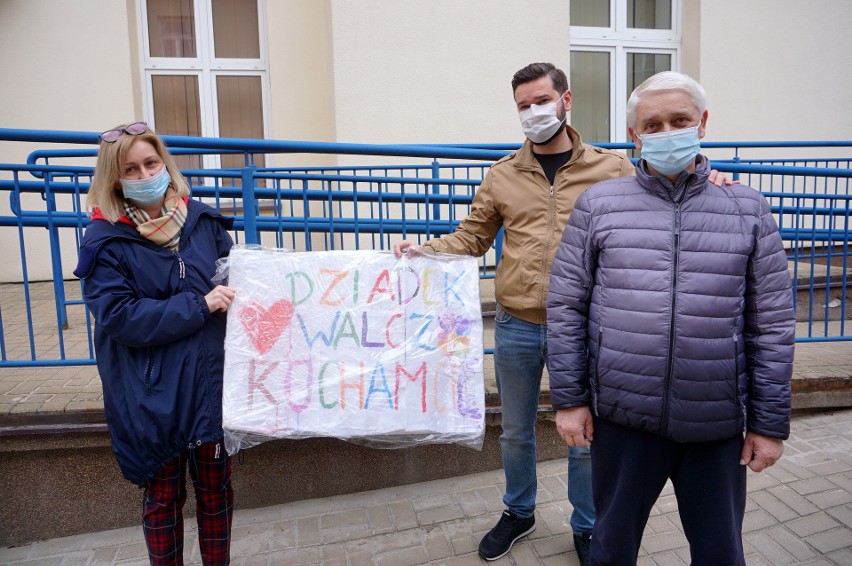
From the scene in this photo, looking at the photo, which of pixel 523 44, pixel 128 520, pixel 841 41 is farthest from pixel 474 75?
pixel 128 520

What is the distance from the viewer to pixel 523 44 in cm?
705

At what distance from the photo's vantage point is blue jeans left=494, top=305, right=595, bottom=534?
2572 millimetres

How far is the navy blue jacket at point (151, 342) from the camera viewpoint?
6.95 feet

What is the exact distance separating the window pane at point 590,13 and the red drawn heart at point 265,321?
7.31 meters

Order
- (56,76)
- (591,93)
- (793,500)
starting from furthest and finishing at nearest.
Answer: (591,93) < (56,76) < (793,500)

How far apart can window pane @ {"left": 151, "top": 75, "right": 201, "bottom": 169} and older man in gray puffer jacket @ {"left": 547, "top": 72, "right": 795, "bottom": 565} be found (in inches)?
260

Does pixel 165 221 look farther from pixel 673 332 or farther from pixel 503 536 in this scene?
pixel 503 536

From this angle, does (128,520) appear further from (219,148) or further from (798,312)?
Result: (798,312)

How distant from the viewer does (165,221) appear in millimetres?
2219

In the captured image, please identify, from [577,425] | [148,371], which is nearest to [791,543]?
[577,425]

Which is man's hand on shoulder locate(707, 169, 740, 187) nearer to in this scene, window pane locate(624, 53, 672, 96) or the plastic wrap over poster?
the plastic wrap over poster

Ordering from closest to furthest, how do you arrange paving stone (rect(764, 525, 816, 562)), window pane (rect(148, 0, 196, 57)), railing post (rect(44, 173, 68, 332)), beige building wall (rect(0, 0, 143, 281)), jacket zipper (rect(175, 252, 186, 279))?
jacket zipper (rect(175, 252, 186, 279))
paving stone (rect(764, 525, 816, 562))
railing post (rect(44, 173, 68, 332))
beige building wall (rect(0, 0, 143, 281))
window pane (rect(148, 0, 196, 57))

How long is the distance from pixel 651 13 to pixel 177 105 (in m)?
6.31

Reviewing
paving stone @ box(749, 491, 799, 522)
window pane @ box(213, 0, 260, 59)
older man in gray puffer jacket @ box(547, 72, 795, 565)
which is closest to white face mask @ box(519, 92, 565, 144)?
older man in gray puffer jacket @ box(547, 72, 795, 565)
